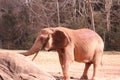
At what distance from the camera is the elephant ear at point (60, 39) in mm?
→ 11820

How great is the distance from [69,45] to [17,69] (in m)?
4.26

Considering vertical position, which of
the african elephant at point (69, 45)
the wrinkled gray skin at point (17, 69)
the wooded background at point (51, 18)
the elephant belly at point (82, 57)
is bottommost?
the wooded background at point (51, 18)

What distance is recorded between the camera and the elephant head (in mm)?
11156

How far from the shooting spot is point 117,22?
112 feet

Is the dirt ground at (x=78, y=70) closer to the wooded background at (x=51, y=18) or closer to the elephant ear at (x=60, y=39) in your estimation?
the elephant ear at (x=60, y=39)

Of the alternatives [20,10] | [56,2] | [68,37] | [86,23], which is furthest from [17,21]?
[68,37]

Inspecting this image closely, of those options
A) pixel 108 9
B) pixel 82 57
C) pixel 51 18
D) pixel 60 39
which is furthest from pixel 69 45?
pixel 51 18

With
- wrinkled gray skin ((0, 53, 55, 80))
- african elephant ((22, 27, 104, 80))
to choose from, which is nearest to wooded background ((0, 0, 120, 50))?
african elephant ((22, 27, 104, 80))

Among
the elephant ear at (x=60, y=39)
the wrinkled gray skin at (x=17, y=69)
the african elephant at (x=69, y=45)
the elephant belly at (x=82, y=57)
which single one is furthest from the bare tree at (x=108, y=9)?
the wrinkled gray skin at (x=17, y=69)

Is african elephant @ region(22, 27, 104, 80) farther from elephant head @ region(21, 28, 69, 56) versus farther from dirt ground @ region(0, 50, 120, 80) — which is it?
dirt ground @ region(0, 50, 120, 80)

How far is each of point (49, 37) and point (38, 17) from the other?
999 inches

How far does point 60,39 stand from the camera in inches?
470

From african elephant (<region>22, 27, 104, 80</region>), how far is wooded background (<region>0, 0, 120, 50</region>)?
19.2m

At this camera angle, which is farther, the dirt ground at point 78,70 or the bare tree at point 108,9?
the bare tree at point 108,9
